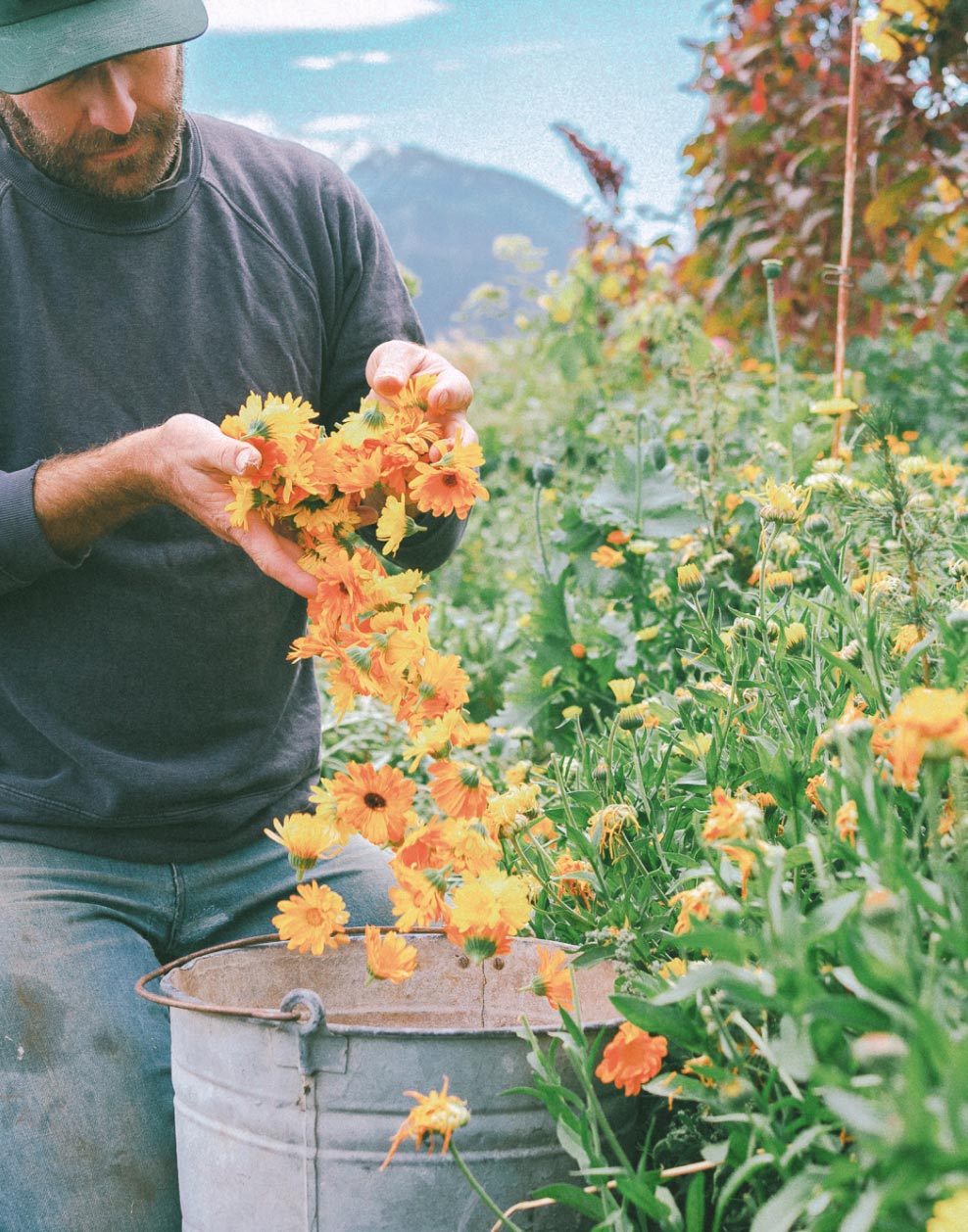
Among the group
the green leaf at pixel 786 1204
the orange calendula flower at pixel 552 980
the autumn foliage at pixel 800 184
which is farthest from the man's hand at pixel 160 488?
the autumn foliage at pixel 800 184

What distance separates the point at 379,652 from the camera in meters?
1.02

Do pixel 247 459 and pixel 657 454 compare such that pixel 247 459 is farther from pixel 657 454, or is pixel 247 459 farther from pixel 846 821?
pixel 657 454

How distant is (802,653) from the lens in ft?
3.78

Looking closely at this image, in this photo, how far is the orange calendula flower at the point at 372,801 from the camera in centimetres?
99

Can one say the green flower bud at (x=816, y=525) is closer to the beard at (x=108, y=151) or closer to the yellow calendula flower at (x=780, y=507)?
the yellow calendula flower at (x=780, y=507)

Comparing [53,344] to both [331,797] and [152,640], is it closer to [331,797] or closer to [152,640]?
[152,640]

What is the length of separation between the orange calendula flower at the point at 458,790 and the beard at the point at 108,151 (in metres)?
0.90

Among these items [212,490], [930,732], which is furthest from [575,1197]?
[212,490]

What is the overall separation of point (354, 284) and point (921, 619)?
995 mm

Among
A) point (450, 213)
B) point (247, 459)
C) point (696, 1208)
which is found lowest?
point (450, 213)

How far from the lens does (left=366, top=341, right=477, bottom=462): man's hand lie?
114 cm

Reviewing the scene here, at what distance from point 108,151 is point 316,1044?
41.9 inches

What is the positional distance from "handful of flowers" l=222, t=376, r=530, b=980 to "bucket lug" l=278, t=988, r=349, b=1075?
96 millimetres

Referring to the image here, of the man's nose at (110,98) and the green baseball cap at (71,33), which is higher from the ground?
the green baseball cap at (71,33)
